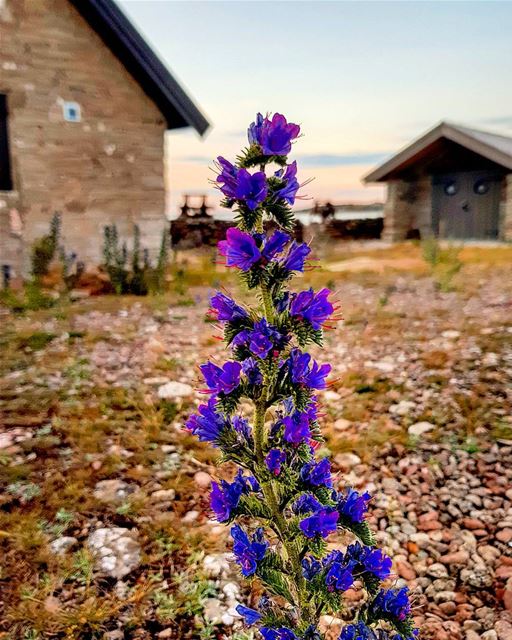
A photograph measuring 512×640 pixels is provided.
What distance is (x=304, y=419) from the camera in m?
1.83

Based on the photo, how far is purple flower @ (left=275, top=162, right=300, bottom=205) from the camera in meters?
1.76

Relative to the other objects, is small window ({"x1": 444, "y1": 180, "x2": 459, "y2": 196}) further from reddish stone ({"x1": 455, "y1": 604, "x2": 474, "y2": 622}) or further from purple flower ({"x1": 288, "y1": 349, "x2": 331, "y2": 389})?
purple flower ({"x1": 288, "y1": 349, "x2": 331, "y2": 389})

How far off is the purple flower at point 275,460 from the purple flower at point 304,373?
0.26m

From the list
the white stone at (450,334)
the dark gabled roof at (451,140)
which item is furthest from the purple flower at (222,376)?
the dark gabled roof at (451,140)

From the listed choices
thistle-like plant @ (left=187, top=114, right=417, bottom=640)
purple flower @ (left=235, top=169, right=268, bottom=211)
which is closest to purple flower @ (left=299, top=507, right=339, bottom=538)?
thistle-like plant @ (left=187, top=114, right=417, bottom=640)

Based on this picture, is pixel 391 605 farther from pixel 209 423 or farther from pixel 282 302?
pixel 282 302

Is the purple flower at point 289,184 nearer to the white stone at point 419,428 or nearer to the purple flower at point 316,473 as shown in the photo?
the purple flower at point 316,473

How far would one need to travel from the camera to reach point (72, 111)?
10.5m

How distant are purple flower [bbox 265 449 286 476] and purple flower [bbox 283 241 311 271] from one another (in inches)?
23.6

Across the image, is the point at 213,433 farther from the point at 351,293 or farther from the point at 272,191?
the point at 351,293

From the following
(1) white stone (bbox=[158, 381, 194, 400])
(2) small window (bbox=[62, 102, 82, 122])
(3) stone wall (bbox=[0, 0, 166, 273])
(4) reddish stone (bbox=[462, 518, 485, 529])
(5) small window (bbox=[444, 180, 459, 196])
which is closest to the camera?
(4) reddish stone (bbox=[462, 518, 485, 529])

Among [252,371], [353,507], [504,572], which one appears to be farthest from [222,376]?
[504,572]

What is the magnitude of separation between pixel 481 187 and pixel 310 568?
20.4 meters

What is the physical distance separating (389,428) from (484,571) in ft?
5.28
